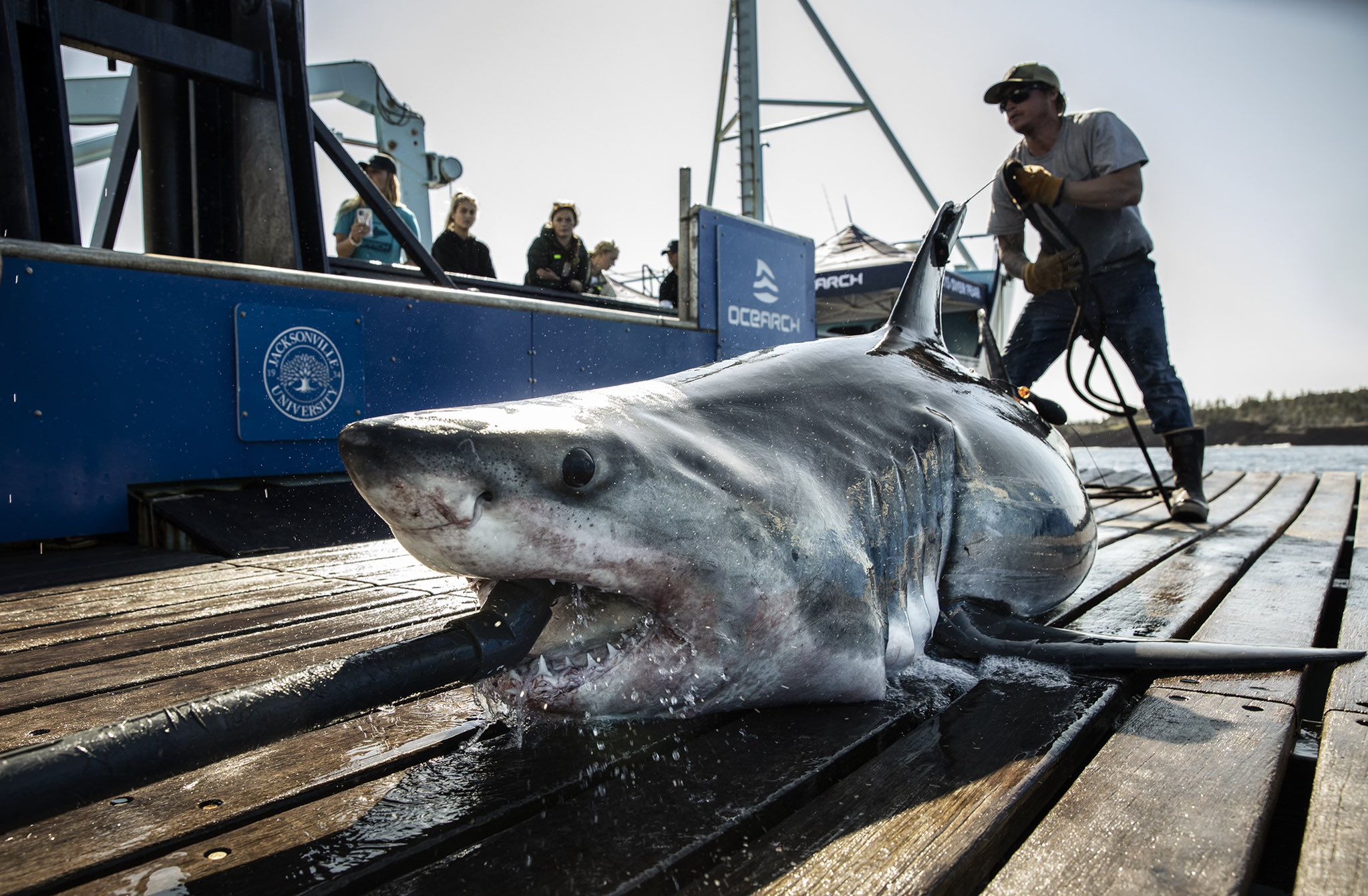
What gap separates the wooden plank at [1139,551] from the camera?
2451 millimetres

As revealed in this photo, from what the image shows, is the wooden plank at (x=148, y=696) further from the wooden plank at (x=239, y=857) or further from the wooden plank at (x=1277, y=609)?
the wooden plank at (x=1277, y=609)

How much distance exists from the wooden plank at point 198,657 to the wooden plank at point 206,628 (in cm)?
3

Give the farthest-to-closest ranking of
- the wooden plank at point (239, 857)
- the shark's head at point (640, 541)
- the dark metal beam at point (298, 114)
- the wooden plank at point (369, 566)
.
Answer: the dark metal beam at point (298, 114), the wooden plank at point (369, 566), the shark's head at point (640, 541), the wooden plank at point (239, 857)

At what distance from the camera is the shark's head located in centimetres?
106

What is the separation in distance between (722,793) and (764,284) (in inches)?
234

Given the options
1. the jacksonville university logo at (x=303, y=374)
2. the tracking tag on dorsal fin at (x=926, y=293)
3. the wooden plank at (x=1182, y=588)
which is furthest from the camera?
the jacksonville university logo at (x=303, y=374)

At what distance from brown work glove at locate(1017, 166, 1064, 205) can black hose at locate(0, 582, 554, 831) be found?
12.1 ft

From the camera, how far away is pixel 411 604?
2.32 metres

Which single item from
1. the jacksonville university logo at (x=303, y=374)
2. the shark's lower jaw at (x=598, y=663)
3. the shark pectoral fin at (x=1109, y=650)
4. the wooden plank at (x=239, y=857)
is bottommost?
the wooden plank at (x=239, y=857)

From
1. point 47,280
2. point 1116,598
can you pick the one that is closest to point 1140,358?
point 1116,598

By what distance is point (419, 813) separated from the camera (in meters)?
1.10

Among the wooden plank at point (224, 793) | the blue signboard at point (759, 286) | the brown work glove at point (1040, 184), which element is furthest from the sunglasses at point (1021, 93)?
the wooden plank at point (224, 793)

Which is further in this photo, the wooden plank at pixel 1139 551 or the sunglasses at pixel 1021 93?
the sunglasses at pixel 1021 93

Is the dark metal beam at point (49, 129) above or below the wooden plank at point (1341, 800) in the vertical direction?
above
